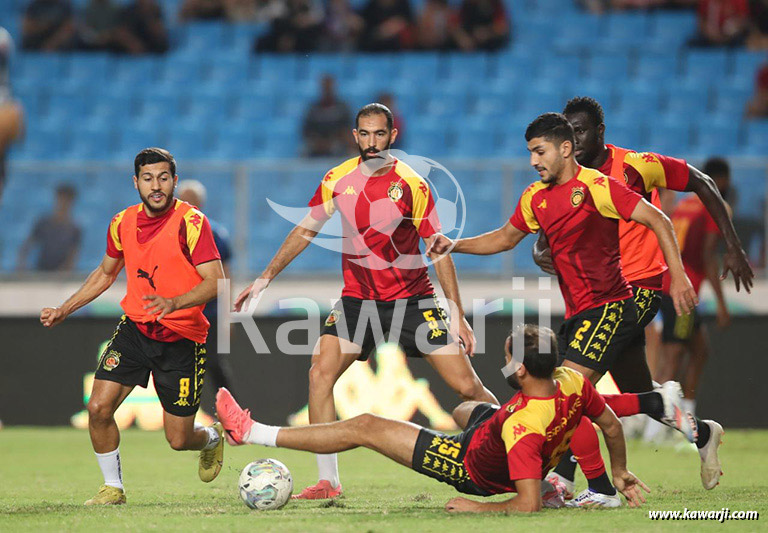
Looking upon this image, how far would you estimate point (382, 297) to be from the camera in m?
7.52

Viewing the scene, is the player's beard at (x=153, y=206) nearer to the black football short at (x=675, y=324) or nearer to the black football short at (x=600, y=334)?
the black football short at (x=600, y=334)

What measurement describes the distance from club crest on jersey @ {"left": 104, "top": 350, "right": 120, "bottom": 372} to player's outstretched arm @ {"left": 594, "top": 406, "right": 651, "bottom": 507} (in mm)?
2878

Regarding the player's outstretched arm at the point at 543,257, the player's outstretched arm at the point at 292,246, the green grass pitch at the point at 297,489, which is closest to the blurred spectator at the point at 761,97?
the green grass pitch at the point at 297,489

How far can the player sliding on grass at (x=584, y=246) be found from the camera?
Result: 6.74 metres

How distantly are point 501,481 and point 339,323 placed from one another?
177 cm

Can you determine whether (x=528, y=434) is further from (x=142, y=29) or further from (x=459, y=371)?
(x=142, y=29)

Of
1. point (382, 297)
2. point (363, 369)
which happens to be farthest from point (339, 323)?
point (363, 369)

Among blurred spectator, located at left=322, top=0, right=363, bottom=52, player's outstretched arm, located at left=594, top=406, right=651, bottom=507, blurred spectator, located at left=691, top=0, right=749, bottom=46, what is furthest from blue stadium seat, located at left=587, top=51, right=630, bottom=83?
player's outstretched arm, located at left=594, top=406, right=651, bottom=507

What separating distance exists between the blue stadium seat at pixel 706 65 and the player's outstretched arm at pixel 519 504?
1107 centimetres

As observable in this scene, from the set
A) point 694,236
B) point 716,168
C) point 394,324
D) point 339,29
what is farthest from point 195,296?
point 339,29

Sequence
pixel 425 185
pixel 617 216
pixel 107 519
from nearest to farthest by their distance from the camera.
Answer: pixel 107 519, pixel 617 216, pixel 425 185

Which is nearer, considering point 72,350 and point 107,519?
point 107,519

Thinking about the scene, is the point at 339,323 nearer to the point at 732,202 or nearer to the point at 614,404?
the point at 614,404

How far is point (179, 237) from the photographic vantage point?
7223 millimetres
